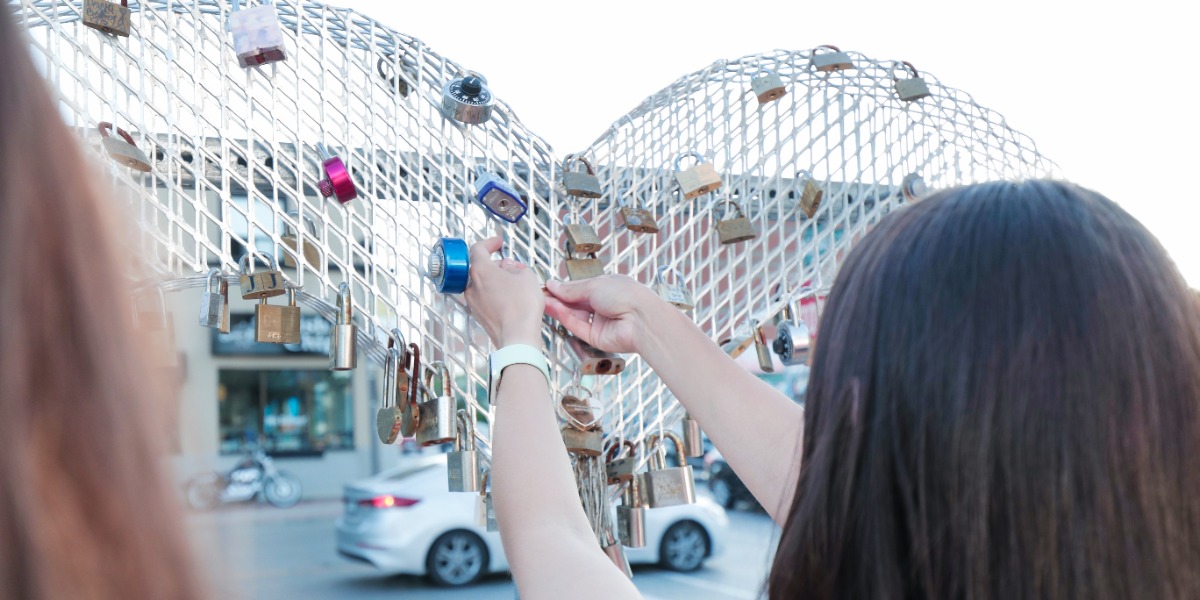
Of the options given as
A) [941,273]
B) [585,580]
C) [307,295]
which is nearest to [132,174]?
[307,295]

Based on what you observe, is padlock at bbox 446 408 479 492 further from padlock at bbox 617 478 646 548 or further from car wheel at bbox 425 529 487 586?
car wheel at bbox 425 529 487 586

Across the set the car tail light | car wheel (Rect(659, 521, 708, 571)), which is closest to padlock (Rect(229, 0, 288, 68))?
the car tail light

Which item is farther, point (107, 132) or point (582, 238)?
point (582, 238)

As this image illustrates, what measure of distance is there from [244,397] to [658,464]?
448 inches

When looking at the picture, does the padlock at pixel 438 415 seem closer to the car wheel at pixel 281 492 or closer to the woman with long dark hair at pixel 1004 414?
the woman with long dark hair at pixel 1004 414

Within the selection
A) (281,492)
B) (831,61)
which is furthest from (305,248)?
(281,492)

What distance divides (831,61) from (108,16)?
2.83 feet

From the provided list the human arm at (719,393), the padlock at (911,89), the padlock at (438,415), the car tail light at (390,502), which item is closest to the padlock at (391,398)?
the padlock at (438,415)

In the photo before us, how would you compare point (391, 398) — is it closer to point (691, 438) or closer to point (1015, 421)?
point (691, 438)

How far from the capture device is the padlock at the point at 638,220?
106 centimetres

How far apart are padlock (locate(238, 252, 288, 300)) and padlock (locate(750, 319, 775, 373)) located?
1.91 feet

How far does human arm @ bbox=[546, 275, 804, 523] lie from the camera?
796 millimetres

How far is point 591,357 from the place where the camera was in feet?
3.12

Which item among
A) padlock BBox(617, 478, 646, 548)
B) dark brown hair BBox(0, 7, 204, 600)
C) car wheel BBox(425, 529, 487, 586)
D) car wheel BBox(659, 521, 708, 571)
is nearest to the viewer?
dark brown hair BBox(0, 7, 204, 600)
